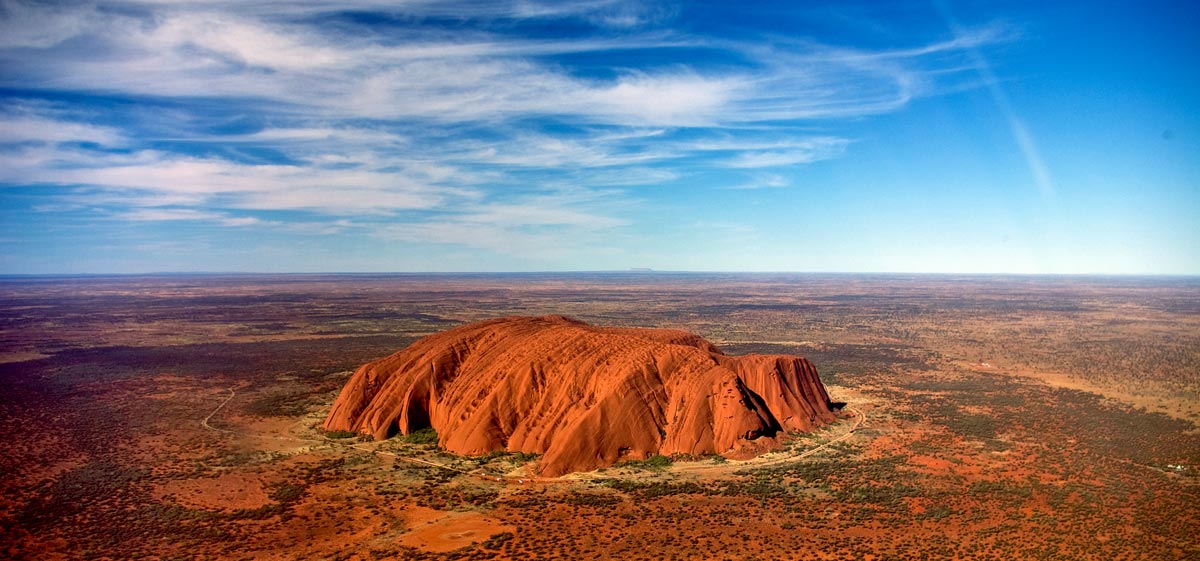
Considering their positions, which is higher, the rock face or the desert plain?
the rock face

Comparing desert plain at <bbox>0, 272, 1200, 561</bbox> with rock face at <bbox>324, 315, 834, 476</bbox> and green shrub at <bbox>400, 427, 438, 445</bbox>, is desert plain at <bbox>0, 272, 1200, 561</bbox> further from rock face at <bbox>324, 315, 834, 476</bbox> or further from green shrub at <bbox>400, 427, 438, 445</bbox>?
rock face at <bbox>324, 315, 834, 476</bbox>

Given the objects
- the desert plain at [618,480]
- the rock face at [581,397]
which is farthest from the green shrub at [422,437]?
the rock face at [581,397]

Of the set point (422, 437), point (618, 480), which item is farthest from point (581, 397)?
point (422, 437)

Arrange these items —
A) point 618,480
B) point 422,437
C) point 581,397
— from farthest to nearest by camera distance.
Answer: point 422,437 → point 581,397 → point 618,480

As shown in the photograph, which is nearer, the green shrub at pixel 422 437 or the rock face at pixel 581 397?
the rock face at pixel 581 397

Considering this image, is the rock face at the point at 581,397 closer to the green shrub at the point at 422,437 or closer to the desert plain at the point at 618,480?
the green shrub at the point at 422,437

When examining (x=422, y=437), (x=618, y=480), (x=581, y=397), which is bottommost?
(x=618, y=480)

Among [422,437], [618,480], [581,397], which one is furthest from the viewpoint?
[422,437]

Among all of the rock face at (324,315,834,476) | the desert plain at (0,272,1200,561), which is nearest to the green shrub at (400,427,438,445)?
the desert plain at (0,272,1200,561)

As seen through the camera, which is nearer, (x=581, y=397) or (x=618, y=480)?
(x=618, y=480)

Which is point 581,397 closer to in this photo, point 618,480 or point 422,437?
point 618,480
